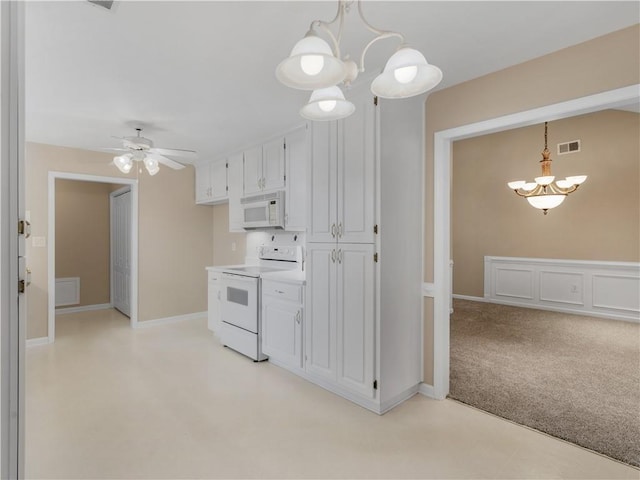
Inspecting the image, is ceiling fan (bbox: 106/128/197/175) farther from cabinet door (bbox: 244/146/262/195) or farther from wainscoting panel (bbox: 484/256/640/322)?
wainscoting panel (bbox: 484/256/640/322)

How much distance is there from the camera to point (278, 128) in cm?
372

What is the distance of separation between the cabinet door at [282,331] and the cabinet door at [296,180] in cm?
87

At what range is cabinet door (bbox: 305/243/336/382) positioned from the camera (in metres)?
2.76

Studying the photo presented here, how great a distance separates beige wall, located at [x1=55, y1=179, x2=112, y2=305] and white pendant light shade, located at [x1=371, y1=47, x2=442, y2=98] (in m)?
6.36

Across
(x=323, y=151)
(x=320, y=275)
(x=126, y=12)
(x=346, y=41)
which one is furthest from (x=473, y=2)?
(x=320, y=275)

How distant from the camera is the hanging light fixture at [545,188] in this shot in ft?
15.6

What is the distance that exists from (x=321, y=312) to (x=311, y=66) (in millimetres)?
2041

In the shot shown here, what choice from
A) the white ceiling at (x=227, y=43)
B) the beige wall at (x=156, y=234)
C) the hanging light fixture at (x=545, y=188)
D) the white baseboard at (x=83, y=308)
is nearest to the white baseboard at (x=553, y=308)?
the hanging light fixture at (x=545, y=188)

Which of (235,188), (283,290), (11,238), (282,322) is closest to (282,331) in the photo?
(282,322)

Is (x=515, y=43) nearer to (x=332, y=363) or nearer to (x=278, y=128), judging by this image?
(x=278, y=128)

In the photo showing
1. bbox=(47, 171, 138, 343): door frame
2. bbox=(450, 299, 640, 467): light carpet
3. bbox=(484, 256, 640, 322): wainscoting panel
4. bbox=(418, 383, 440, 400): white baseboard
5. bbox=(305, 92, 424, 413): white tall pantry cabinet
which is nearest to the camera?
bbox=(450, 299, 640, 467): light carpet

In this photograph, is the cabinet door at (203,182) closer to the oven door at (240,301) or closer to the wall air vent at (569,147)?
the oven door at (240,301)

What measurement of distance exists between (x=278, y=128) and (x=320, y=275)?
1.82 meters

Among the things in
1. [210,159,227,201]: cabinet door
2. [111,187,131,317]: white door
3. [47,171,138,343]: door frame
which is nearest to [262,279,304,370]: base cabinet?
[210,159,227,201]: cabinet door
